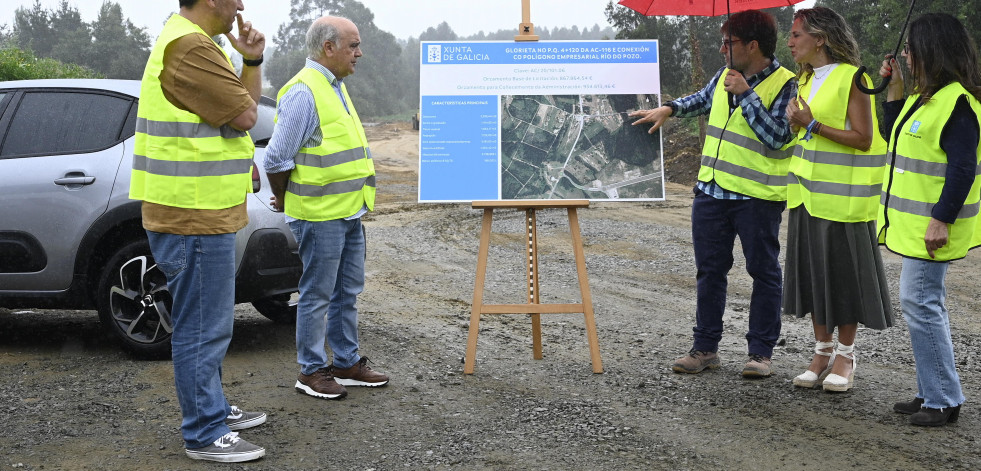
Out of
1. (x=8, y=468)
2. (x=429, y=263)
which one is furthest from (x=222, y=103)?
(x=429, y=263)

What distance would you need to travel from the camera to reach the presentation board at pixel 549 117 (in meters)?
5.69

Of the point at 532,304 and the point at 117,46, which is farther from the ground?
the point at 117,46

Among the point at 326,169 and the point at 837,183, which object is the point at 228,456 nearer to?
the point at 326,169

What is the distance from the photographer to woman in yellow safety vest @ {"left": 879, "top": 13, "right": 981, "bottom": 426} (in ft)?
14.1

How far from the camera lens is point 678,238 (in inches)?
505

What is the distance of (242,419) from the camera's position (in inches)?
176

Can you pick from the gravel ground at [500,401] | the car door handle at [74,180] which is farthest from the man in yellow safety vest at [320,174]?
the car door handle at [74,180]

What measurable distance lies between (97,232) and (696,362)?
12.2ft

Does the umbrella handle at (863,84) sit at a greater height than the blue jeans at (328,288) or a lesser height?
greater

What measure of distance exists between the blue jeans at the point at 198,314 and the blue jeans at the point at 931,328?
3.10 metres

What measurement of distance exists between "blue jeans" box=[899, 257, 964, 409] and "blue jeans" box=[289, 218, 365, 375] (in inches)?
110

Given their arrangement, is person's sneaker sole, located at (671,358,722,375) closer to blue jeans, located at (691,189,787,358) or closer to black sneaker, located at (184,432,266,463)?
blue jeans, located at (691,189,787,358)

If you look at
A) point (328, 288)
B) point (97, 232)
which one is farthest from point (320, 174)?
point (97, 232)

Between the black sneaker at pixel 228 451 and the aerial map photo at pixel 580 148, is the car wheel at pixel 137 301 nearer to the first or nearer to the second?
the black sneaker at pixel 228 451
